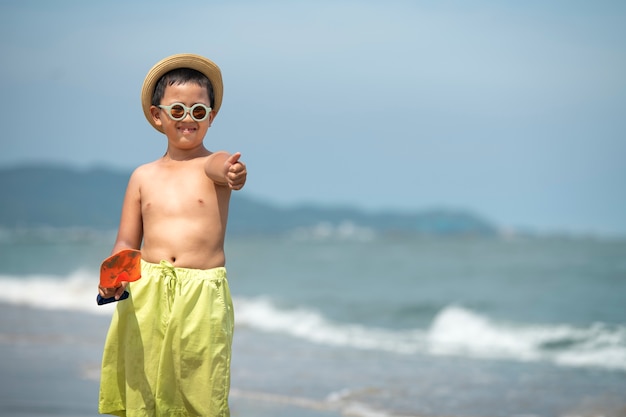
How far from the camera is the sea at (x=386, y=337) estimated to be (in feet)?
20.8

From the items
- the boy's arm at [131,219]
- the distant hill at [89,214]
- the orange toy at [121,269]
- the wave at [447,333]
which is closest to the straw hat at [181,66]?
the boy's arm at [131,219]

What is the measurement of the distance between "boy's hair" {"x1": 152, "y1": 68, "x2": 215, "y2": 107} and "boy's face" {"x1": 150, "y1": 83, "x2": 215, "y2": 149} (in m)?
0.01

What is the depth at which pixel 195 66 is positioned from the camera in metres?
3.31

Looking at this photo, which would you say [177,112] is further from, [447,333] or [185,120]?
[447,333]

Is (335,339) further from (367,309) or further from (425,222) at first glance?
(425,222)

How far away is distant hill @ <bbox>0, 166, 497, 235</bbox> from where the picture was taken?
4838cm

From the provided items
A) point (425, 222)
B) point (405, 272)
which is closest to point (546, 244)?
point (405, 272)

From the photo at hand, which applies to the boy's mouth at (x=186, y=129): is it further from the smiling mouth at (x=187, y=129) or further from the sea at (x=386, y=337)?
the sea at (x=386, y=337)

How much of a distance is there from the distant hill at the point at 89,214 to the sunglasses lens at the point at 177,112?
44.2m

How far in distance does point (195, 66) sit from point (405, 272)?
63.2ft

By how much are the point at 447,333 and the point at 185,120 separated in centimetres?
963

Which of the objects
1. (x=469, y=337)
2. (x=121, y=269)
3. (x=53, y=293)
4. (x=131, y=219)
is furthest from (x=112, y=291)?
(x=53, y=293)

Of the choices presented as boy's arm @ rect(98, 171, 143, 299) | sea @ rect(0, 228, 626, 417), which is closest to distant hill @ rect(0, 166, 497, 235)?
sea @ rect(0, 228, 626, 417)

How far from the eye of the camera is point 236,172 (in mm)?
3029
